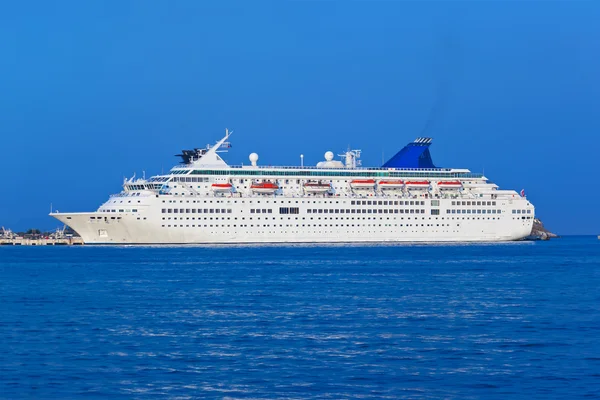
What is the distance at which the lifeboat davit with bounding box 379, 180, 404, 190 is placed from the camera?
249ft

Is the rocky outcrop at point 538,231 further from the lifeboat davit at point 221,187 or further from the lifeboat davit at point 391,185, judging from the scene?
the lifeboat davit at point 221,187

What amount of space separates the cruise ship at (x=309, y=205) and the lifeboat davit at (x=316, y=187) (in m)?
0.08

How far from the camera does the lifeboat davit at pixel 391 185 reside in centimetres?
7600

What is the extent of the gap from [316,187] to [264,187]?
4.24 meters

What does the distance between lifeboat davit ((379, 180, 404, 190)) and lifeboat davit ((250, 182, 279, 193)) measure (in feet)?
30.0

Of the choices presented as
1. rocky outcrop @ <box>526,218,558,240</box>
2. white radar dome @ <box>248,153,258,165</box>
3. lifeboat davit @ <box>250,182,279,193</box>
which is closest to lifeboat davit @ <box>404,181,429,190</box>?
Answer: lifeboat davit @ <box>250,182,279,193</box>

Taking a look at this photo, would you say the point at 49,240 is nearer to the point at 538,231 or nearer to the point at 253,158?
the point at 253,158

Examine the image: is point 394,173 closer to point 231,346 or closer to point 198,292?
point 198,292

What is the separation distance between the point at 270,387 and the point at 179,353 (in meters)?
3.95

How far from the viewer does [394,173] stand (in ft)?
254

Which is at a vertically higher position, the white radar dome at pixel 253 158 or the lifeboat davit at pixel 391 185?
the white radar dome at pixel 253 158

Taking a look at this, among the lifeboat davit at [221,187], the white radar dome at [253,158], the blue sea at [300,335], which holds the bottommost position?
the blue sea at [300,335]

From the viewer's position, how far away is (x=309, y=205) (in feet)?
236

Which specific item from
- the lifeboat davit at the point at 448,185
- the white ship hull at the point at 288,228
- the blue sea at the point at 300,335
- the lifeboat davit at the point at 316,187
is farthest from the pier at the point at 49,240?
the blue sea at the point at 300,335
